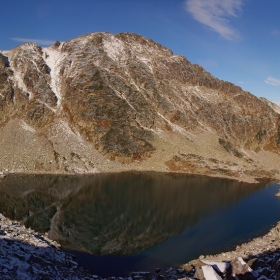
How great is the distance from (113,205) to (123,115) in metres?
66.2

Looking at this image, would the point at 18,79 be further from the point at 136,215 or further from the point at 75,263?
the point at 75,263

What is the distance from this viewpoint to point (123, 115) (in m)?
120

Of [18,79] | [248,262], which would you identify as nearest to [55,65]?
[18,79]

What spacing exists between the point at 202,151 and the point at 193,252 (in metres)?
76.6

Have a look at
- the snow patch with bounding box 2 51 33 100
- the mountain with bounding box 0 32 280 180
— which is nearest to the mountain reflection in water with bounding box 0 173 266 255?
the mountain with bounding box 0 32 280 180

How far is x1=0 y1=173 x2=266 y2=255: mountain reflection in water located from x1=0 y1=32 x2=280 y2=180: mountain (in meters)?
14.5

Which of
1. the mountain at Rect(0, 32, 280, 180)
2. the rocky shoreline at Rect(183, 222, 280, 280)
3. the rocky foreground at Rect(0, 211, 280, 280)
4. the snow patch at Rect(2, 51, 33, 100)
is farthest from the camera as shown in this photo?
the snow patch at Rect(2, 51, 33, 100)

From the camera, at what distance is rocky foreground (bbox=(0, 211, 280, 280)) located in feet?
77.1

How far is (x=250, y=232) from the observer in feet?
154

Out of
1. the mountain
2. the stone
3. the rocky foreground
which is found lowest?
the rocky foreground

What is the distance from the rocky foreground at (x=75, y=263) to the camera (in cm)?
2350

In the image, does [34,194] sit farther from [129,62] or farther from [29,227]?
[129,62]

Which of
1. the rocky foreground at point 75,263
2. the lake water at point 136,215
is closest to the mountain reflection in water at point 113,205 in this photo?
the lake water at point 136,215

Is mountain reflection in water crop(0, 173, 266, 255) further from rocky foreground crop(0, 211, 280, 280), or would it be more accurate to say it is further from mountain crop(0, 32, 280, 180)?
mountain crop(0, 32, 280, 180)
